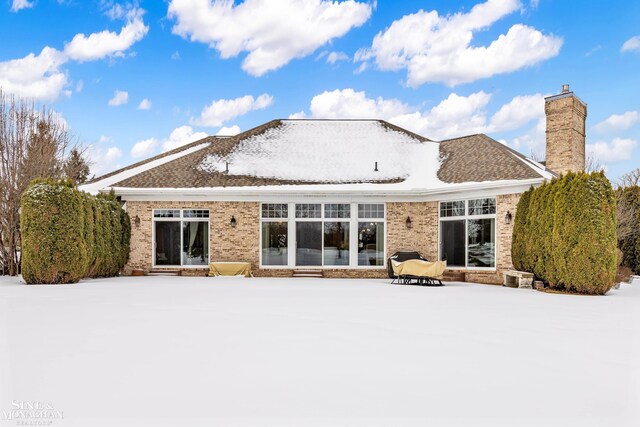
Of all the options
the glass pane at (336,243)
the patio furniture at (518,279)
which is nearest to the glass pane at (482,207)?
the patio furniture at (518,279)

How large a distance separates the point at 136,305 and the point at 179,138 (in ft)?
51.1

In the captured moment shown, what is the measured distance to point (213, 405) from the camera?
358 cm

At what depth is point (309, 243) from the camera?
49.9ft

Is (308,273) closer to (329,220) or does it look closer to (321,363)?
(329,220)

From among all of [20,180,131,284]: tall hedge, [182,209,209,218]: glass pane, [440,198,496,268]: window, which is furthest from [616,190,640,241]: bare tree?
[20,180,131,284]: tall hedge

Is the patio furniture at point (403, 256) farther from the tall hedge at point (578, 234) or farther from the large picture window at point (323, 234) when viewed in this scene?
the tall hedge at point (578, 234)

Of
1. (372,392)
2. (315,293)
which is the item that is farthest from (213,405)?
(315,293)

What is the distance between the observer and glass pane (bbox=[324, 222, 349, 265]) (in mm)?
15188

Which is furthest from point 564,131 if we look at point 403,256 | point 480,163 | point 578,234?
point 403,256

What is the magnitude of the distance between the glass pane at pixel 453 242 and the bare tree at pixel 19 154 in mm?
15110

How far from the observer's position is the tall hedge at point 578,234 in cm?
1073

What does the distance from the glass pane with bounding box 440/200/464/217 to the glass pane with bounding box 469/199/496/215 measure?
353 mm

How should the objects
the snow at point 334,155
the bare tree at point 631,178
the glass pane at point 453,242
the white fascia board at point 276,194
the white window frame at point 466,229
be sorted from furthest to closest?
1. the bare tree at point 631,178
2. the snow at point 334,155
3. the white fascia board at point 276,194
4. the glass pane at point 453,242
5. the white window frame at point 466,229

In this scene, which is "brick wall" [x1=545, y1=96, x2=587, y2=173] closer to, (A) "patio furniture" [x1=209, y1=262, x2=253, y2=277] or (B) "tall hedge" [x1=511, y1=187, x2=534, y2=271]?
(B) "tall hedge" [x1=511, y1=187, x2=534, y2=271]
